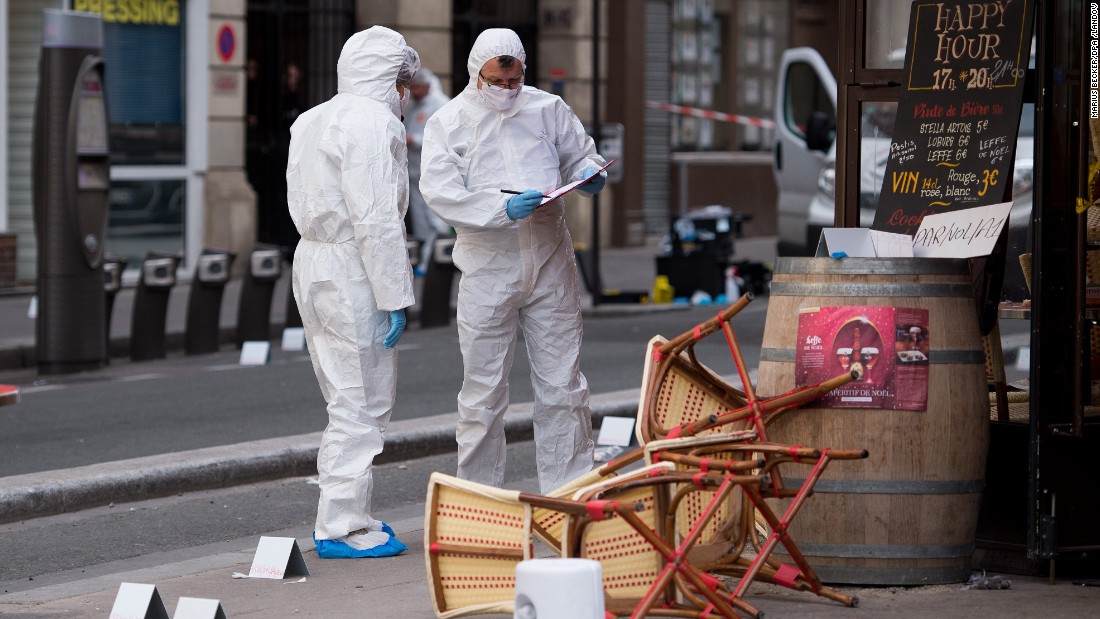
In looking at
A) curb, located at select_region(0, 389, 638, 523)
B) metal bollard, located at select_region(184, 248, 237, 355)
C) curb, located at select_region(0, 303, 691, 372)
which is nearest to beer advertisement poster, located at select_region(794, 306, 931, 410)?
curb, located at select_region(0, 389, 638, 523)

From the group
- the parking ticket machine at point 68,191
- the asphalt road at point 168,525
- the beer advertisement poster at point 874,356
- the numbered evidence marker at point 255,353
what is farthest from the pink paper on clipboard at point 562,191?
the numbered evidence marker at point 255,353

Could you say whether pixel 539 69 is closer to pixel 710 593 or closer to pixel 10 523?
pixel 10 523

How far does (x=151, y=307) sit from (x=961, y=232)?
827 centimetres

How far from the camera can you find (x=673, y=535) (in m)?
4.97

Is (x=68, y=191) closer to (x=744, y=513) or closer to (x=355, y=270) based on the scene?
(x=355, y=270)

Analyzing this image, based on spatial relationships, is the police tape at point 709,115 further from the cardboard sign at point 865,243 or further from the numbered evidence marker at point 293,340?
the cardboard sign at point 865,243

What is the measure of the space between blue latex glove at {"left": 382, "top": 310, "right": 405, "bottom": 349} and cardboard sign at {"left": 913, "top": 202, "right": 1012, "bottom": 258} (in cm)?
176

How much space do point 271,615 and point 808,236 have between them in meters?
11.3

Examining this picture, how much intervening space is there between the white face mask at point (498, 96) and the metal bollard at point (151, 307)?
6.62 meters

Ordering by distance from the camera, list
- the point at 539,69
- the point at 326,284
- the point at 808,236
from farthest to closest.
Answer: the point at 539,69 < the point at 808,236 < the point at 326,284

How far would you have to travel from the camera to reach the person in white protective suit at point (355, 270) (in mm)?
6391

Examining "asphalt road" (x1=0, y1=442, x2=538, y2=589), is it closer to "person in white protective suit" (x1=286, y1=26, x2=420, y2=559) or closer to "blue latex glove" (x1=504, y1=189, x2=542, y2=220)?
"person in white protective suit" (x1=286, y1=26, x2=420, y2=559)

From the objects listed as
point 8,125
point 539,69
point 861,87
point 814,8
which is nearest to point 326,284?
point 861,87

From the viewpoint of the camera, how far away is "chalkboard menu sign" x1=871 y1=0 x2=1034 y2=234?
5.91 m
